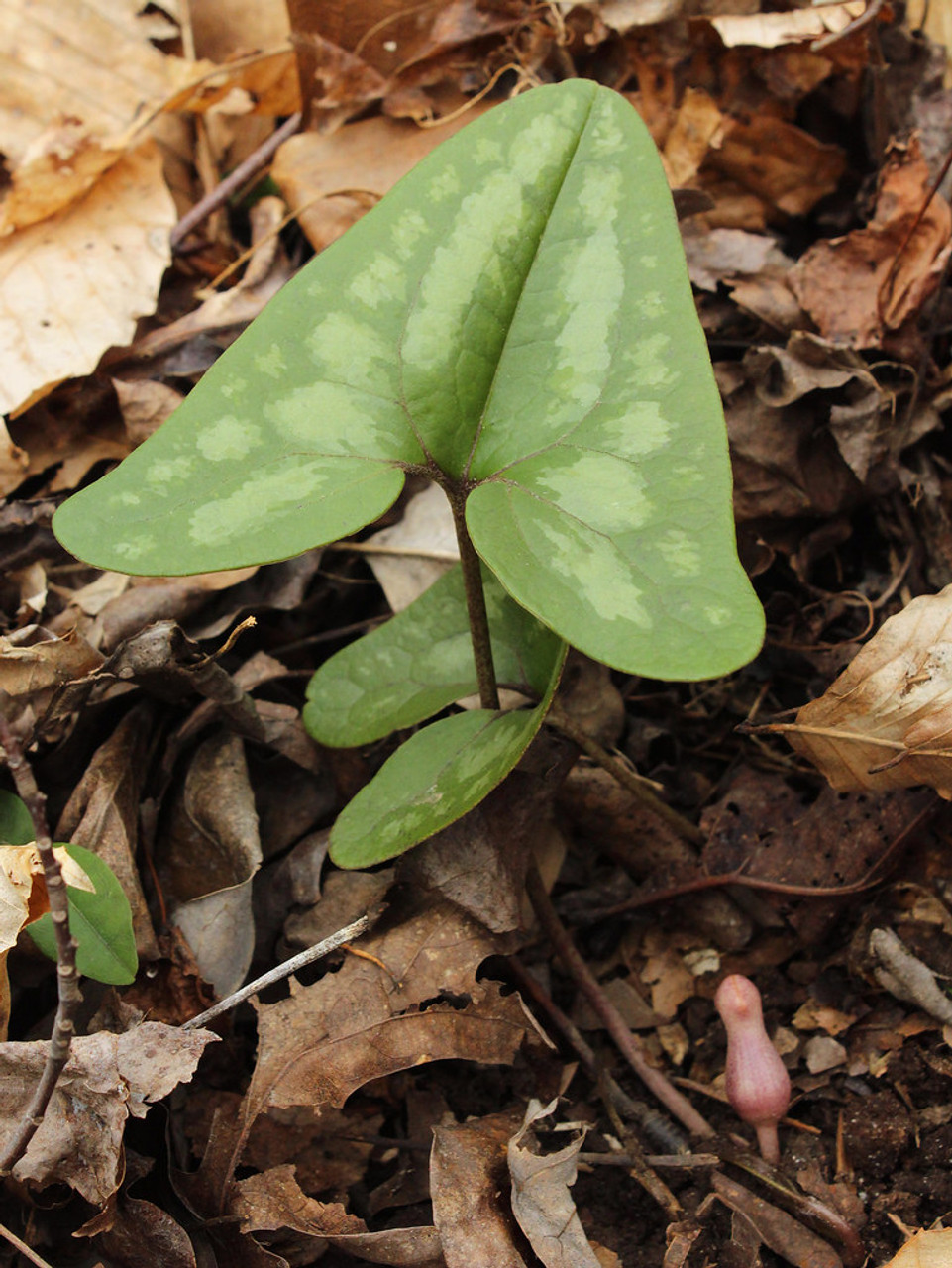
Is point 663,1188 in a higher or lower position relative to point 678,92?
lower

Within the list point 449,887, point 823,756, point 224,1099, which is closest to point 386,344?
point 449,887

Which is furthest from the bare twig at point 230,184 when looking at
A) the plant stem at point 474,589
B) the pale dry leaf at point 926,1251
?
the pale dry leaf at point 926,1251

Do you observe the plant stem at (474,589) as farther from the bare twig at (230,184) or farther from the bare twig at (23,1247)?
the bare twig at (230,184)

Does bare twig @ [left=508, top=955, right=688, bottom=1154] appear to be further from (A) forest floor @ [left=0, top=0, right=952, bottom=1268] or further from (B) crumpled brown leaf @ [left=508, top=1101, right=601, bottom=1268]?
(B) crumpled brown leaf @ [left=508, top=1101, right=601, bottom=1268]

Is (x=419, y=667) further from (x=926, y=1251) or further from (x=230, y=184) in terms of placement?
(x=230, y=184)

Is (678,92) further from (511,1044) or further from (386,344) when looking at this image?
(511,1044)

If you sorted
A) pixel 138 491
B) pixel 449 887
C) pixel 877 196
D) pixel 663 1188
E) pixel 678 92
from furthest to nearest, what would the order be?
pixel 678 92 < pixel 877 196 < pixel 449 887 < pixel 663 1188 < pixel 138 491

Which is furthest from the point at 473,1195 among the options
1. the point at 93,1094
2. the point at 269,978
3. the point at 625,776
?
the point at 625,776
